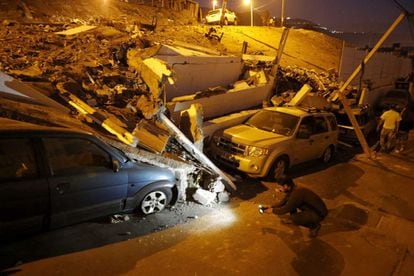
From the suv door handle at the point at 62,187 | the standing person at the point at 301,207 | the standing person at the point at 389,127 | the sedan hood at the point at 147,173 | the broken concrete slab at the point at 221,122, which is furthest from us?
the standing person at the point at 389,127

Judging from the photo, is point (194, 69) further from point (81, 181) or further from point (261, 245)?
point (81, 181)

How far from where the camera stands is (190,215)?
6.75m

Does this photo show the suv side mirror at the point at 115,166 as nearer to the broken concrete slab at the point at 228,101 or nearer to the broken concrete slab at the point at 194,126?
the broken concrete slab at the point at 194,126

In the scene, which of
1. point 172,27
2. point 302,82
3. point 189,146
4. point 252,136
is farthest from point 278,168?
point 172,27

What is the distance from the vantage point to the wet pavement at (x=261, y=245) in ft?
16.6

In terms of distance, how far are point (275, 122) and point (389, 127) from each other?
5422 millimetres

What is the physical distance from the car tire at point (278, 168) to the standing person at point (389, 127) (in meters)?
5.74

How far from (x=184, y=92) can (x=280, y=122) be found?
129 inches

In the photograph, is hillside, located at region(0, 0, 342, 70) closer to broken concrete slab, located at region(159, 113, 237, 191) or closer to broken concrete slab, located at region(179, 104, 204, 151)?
broken concrete slab, located at region(179, 104, 204, 151)

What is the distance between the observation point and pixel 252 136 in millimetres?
9133

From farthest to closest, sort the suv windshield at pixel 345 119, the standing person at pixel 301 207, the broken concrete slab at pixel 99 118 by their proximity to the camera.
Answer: the suv windshield at pixel 345 119 → the broken concrete slab at pixel 99 118 → the standing person at pixel 301 207

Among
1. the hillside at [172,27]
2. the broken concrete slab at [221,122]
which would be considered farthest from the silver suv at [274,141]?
the hillside at [172,27]

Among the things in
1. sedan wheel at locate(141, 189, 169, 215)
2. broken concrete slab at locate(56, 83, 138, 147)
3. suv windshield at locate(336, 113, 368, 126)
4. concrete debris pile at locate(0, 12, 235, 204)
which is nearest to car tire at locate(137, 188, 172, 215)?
sedan wheel at locate(141, 189, 169, 215)

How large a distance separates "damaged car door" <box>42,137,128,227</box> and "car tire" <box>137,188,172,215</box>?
1.74 ft
